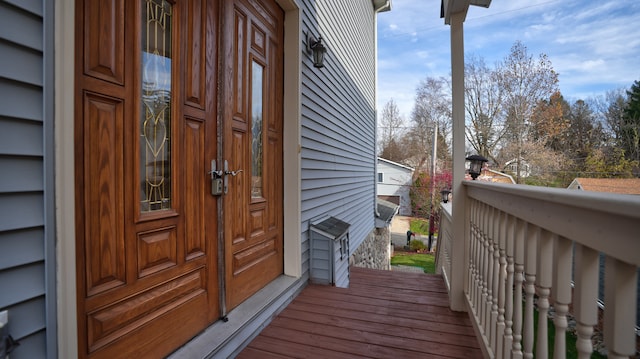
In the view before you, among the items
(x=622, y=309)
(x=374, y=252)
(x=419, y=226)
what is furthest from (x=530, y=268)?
(x=419, y=226)

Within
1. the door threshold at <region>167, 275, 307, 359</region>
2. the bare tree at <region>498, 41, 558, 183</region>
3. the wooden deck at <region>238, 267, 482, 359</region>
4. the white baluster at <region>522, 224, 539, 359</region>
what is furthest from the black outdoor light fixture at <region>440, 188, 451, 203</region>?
the white baluster at <region>522, 224, 539, 359</region>

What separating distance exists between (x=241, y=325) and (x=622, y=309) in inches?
68.4

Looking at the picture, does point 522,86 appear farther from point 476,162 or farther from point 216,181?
point 216,181

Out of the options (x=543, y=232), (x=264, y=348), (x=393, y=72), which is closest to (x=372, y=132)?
(x=264, y=348)

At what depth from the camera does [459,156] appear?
2328 mm

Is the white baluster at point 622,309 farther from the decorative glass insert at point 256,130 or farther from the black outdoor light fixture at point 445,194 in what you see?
the black outdoor light fixture at point 445,194

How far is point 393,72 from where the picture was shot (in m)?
22.8

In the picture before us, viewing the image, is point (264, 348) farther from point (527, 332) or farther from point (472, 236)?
point (472, 236)

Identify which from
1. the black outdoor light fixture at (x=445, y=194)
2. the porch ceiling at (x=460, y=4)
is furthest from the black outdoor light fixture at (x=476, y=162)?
the black outdoor light fixture at (x=445, y=194)

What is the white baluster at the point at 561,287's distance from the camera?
2.77 feet

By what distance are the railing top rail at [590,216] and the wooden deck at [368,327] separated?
1223 mm

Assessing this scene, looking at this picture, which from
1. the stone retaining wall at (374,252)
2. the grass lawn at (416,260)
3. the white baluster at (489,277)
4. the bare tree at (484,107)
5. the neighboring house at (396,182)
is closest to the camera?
the white baluster at (489,277)

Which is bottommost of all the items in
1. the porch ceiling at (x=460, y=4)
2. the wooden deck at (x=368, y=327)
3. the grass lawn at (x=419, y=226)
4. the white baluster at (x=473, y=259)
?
the grass lawn at (x=419, y=226)

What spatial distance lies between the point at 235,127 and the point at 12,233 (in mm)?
1321
